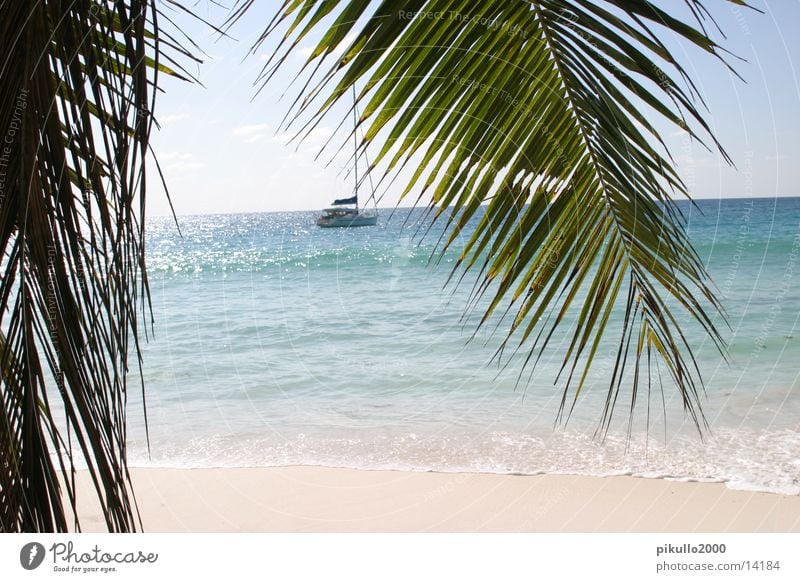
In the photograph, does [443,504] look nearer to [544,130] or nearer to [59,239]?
[544,130]

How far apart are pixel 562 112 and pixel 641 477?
12.8ft

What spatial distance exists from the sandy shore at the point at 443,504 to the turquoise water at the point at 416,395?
0.24 meters

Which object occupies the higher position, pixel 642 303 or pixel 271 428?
pixel 642 303

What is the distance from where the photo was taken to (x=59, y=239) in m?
0.68

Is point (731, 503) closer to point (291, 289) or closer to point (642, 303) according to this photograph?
point (642, 303)

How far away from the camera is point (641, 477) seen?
426 cm

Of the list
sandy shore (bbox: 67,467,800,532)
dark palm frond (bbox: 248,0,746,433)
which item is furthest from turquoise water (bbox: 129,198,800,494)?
sandy shore (bbox: 67,467,800,532)

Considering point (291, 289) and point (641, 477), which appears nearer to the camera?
point (641, 477)
